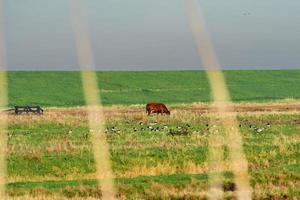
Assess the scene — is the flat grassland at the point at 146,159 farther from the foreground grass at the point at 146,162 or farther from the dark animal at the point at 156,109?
the dark animal at the point at 156,109

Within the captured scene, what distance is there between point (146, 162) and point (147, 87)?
99.7 m

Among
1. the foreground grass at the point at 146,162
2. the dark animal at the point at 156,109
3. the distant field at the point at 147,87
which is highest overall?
the distant field at the point at 147,87

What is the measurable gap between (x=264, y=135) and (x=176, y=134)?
3.97m

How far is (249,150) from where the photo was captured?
96.7 ft

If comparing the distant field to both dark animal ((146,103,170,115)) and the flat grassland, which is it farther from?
the flat grassland

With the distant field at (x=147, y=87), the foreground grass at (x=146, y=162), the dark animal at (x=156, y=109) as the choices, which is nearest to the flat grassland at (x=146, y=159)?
the foreground grass at (x=146, y=162)

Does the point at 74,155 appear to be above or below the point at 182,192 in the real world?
above

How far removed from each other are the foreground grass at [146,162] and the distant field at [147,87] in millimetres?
66999

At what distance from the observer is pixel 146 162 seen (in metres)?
27.1

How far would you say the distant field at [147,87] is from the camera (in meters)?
110

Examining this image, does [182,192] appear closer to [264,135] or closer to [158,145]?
[158,145]

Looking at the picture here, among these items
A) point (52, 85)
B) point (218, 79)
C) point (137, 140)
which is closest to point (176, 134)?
point (137, 140)

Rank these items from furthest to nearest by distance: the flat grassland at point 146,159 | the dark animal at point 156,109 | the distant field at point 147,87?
the distant field at point 147,87 < the dark animal at point 156,109 < the flat grassland at point 146,159

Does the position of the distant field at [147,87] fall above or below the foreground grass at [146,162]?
above
